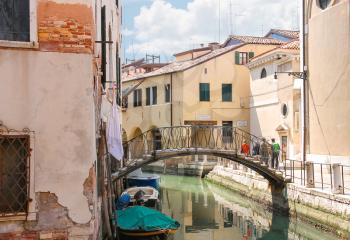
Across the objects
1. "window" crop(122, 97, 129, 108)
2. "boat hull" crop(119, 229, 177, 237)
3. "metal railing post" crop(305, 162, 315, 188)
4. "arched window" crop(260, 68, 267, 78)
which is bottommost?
"boat hull" crop(119, 229, 177, 237)

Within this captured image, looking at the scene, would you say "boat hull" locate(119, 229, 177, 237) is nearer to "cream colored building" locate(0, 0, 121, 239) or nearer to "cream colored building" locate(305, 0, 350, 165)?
"cream colored building" locate(0, 0, 121, 239)

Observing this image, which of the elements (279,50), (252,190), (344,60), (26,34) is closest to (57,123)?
(26,34)

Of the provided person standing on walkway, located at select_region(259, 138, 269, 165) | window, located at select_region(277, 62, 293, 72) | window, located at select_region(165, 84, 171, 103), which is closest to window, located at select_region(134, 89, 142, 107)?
window, located at select_region(165, 84, 171, 103)

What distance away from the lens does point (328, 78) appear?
20.0 metres

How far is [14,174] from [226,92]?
28695 mm

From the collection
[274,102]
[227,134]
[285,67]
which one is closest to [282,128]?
[274,102]

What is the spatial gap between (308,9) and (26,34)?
16.2m

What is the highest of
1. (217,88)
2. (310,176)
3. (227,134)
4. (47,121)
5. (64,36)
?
(217,88)

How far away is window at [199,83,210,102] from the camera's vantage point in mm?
35531

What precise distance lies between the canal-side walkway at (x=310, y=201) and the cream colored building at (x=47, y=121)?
26.7 ft

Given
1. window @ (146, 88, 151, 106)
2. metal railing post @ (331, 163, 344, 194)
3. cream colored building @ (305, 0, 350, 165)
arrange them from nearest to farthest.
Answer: metal railing post @ (331, 163, 344, 194)
cream colored building @ (305, 0, 350, 165)
window @ (146, 88, 151, 106)

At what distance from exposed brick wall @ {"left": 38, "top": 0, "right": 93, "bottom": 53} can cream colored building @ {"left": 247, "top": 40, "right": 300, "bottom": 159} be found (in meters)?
20.0

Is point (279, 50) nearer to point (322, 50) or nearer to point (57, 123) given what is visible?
point (322, 50)

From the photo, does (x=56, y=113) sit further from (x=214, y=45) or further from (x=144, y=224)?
(x=214, y=45)
